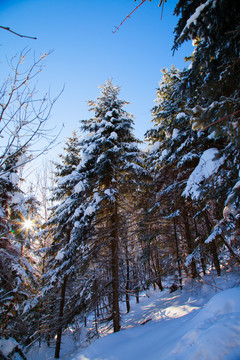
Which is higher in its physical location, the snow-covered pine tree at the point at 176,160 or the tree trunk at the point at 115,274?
the snow-covered pine tree at the point at 176,160

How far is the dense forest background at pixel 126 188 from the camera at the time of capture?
12.9ft

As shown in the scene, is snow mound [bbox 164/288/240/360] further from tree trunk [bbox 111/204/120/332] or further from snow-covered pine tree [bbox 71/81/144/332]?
snow-covered pine tree [bbox 71/81/144/332]

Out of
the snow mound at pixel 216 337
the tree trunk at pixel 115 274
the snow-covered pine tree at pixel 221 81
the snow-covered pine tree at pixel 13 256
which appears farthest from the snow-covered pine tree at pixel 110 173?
the snow mound at pixel 216 337

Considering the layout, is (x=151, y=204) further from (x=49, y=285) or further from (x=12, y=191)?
(x=12, y=191)

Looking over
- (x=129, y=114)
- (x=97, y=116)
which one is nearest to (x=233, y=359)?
(x=129, y=114)

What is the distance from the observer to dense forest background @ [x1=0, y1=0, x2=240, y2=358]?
3.95 meters

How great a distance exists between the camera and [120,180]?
8.47 meters

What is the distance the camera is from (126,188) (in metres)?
8.67

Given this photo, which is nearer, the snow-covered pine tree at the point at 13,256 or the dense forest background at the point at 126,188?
the dense forest background at the point at 126,188

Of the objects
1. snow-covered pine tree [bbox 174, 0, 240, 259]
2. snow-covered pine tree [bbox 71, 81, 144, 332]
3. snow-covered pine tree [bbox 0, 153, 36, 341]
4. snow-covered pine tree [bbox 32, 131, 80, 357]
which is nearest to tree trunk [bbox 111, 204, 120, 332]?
snow-covered pine tree [bbox 71, 81, 144, 332]

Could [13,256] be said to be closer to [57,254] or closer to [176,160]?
[57,254]

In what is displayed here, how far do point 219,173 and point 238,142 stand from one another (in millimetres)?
1306

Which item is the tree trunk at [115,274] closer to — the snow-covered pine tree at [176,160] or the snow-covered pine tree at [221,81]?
the snow-covered pine tree at [176,160]

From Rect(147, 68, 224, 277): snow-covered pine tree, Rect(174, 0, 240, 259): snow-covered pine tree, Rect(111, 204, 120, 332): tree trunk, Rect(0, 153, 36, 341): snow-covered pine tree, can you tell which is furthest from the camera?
Rect(147, 68, 224, 277): snow-covered pine tree
